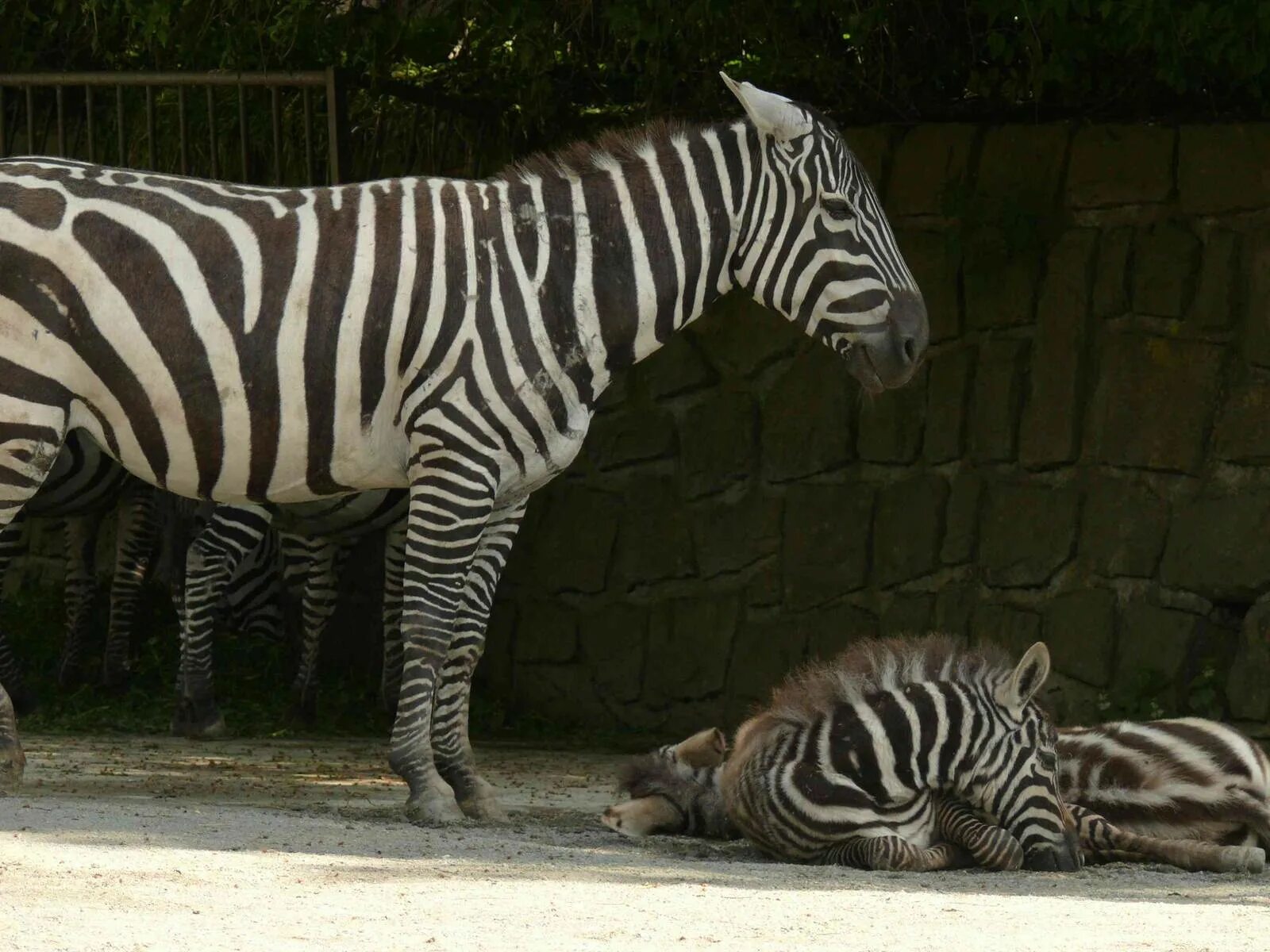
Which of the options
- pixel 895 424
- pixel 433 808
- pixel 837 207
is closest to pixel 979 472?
pixel 895 424

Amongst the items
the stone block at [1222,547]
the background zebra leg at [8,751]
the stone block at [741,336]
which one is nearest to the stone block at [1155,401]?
the stone block at [1222,547]

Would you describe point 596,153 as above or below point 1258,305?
above

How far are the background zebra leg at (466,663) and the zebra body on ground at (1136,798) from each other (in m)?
0.60

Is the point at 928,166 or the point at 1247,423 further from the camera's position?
the point at 928,166

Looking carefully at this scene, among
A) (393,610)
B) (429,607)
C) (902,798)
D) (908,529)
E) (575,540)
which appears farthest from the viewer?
(575,540)

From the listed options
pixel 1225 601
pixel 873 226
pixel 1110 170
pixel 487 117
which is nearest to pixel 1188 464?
pixel 1225 601

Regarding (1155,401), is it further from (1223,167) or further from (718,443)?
(718,443)

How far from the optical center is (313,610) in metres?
9.52

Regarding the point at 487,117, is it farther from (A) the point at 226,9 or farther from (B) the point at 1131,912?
(B) the point at 1131,912

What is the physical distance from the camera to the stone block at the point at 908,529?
29.9 feet

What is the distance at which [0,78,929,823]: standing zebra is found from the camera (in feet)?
20.1

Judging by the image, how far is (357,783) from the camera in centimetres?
737

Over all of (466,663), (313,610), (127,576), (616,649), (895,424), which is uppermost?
(895,424)

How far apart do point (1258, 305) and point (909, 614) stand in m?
2.17
